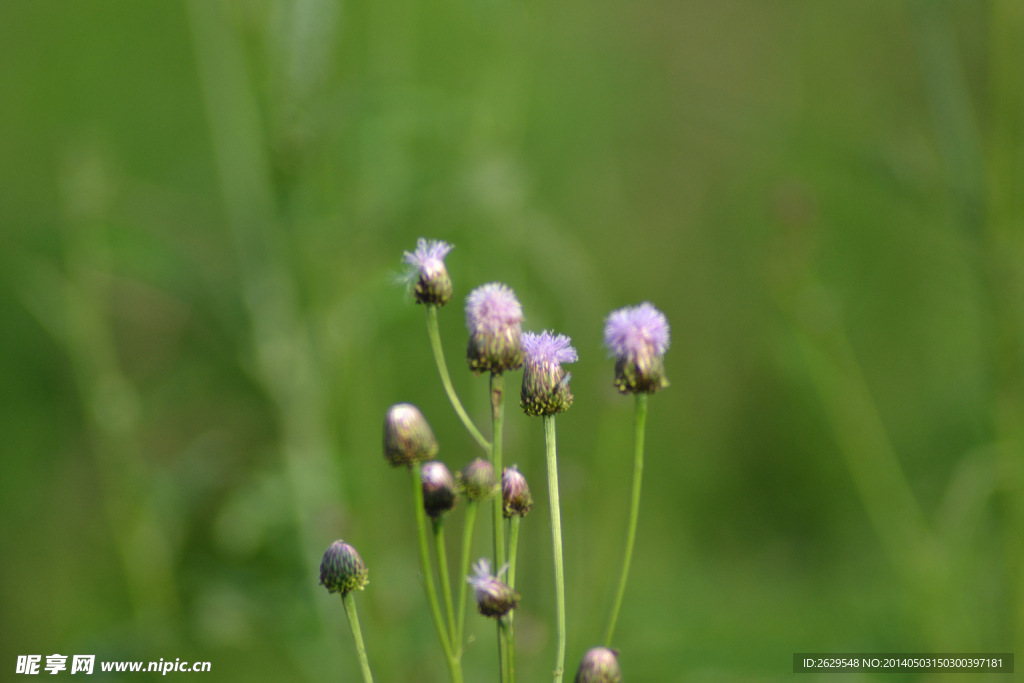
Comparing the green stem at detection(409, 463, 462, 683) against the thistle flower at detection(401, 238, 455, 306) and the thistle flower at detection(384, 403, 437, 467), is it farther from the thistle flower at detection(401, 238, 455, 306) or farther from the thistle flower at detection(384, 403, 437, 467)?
the thistle flower at detection(401, 238, 455, 306)

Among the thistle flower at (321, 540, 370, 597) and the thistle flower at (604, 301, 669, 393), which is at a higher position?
the thistle flower at (604, 301, 669, 393)

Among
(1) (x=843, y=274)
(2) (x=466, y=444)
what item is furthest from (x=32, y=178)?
(1) (x=843, y=274)

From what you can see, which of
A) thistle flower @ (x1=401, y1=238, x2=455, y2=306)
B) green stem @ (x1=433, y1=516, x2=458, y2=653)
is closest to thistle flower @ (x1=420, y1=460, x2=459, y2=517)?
green stem @ (x1=433, y1=516, x2=458, y2=653)

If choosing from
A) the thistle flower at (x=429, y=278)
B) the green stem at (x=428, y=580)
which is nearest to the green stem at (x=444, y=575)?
the green stem at (x=428, y=580)

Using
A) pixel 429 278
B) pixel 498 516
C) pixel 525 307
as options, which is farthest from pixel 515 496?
pixel 525 307

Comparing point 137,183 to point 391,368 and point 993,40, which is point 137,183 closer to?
point 391,368
